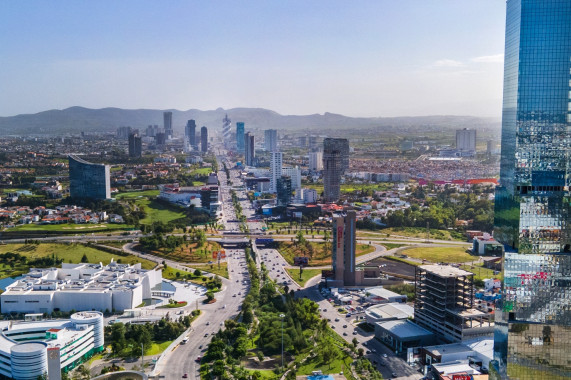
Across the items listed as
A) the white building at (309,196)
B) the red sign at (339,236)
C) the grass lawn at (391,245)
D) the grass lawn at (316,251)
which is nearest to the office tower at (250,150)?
the white building at (309,196)

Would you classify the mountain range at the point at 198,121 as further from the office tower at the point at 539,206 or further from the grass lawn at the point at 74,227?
the office tower at the point at 539,206

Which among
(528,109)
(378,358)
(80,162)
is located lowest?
(378,358)

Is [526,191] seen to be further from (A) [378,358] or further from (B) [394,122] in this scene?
(B) [394,122]

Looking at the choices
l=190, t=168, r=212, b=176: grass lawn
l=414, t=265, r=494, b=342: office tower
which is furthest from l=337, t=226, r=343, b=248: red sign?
l=190, t=168, r=212, b=176: grass lawn

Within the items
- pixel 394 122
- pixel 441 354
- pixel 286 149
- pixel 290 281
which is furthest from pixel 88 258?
pixel 394 122

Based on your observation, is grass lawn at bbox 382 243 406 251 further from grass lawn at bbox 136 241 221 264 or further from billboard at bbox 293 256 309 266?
grass lawn at bbox 136 241 221 264

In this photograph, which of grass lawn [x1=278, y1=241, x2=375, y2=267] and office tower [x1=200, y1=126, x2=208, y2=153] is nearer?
grass lawn [x1=278, y1=241, x2=375, y2=267]
